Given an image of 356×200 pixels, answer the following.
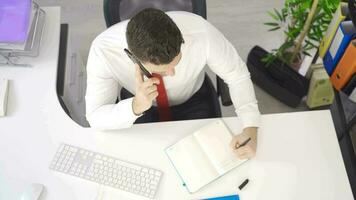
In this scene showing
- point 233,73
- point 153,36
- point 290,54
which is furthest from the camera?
point 290,54

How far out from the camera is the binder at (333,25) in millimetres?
1502

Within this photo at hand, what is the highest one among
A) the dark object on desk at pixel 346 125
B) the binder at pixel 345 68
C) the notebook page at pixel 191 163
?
the binder at pixel 345 68

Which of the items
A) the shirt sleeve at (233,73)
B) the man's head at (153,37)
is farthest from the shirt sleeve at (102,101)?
the shirt sleeve at (233,73)

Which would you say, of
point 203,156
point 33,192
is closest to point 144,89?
point 203,156

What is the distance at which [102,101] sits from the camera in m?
1.39

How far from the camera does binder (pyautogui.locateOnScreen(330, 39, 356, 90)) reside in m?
1.45

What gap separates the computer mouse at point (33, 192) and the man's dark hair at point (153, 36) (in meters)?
0.60

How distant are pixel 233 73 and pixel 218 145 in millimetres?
306

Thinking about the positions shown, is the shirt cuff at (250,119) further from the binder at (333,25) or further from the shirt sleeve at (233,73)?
the binder at (333,25)

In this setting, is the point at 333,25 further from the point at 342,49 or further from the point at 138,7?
the point at 138,7

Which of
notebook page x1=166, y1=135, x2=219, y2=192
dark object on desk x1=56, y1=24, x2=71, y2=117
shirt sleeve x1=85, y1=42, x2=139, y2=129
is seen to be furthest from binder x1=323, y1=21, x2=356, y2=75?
dark object on desk x1=56, y1=24, x2=71, y2=117

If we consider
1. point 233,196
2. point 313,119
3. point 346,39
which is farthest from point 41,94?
point 346,39

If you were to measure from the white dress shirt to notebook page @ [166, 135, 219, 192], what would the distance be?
7.7 inches

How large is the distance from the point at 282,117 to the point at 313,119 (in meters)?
0.12
